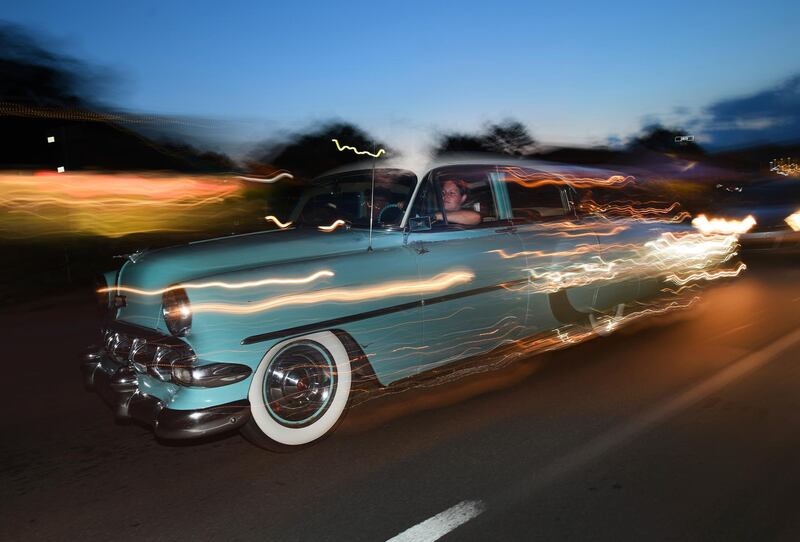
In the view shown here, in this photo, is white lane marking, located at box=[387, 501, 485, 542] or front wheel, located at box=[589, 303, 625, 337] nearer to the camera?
white lane marking, located at box=[387, 501, 485, 542]

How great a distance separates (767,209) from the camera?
11875 mm

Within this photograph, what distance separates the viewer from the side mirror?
4398 mm

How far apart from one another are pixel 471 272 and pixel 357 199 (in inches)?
40.5

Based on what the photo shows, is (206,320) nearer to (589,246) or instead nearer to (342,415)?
(342,415)

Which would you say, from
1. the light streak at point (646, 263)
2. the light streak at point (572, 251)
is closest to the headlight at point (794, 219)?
the light streak at point (646, 263)

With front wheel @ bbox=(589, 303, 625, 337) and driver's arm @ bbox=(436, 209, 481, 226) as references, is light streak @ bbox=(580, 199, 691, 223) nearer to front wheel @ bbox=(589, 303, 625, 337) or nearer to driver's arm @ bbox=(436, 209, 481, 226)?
front wheel @ bbox=(589, 303, 625, 337)

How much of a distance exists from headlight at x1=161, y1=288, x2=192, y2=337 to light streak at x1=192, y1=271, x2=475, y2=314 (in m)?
0.07

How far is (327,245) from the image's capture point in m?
4.17

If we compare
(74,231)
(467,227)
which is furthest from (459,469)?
(74,231)

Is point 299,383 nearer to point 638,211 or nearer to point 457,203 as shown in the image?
point 457,203

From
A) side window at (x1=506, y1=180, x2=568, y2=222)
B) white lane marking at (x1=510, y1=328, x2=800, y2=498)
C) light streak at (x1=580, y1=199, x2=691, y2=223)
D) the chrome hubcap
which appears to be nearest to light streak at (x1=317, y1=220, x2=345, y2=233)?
the chrome hubcap

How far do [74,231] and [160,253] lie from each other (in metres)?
13.8

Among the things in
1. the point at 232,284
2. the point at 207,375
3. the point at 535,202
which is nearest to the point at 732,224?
Answer: the point at 535,202

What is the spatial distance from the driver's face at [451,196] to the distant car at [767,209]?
8.47 metres
